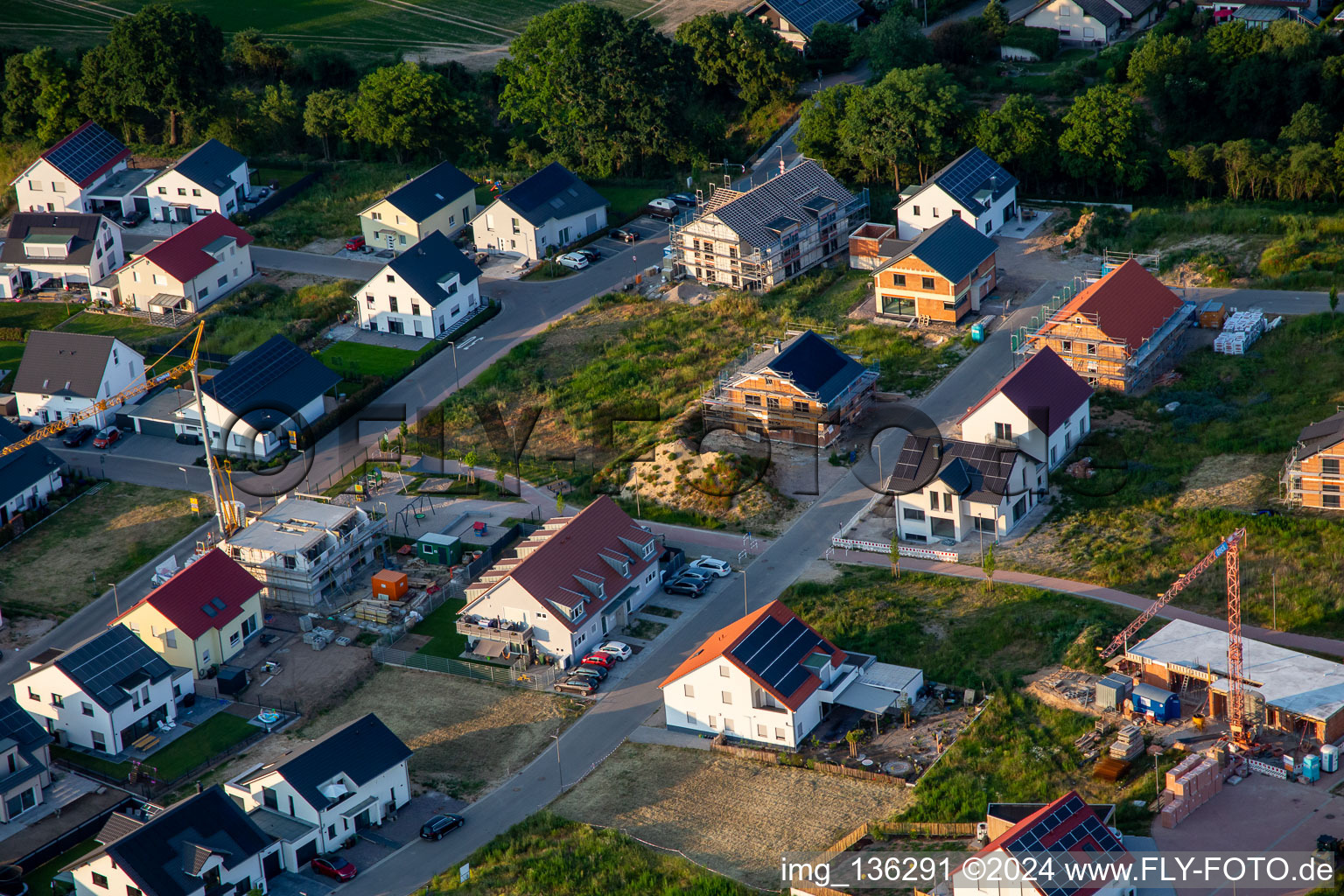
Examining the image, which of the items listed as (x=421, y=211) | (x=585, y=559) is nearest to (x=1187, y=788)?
(x=585, y=559)

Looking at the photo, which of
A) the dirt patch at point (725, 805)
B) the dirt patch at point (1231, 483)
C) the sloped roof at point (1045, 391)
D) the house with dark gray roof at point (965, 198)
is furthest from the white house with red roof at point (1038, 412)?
the dirt patch at point (725, 805)

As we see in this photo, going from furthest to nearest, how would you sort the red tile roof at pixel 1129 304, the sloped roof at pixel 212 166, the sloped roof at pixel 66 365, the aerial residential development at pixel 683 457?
the sloped roof at pixel 212 166 < the sloped roof at pixel 66 365 < the red tile roof at pixel 1129 304 < the aerial residential development at pixel 683 457

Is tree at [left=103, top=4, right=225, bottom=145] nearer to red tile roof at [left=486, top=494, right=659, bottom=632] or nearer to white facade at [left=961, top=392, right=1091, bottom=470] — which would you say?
red tile roof at [left=486, top=494, right=659, bottom=632]

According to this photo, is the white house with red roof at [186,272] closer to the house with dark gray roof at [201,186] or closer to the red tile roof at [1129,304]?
the house with dark gray roof at [201,186]

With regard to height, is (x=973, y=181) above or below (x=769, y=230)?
above

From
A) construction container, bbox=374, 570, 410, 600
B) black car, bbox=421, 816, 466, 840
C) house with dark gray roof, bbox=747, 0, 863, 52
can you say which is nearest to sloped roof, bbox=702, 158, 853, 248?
house with dark gray roof, bbox=747, 0, 863, 52

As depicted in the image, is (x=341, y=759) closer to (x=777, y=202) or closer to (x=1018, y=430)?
(x=1018, y=430)

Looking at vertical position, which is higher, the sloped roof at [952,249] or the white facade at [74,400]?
the sloped roof at [952,249]
